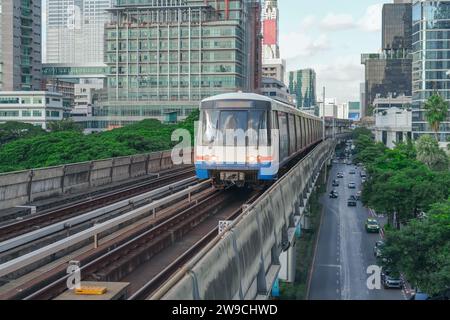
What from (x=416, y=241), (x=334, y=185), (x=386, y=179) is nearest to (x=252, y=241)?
(x=416, y=241)

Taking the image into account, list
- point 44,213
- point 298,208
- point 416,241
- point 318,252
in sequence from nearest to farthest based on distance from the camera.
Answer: point 44,213, point 298,208, point 416,241, point 318,252

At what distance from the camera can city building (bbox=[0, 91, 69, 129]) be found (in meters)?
93.3

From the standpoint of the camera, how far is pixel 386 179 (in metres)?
44.7

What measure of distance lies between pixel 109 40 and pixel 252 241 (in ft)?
305

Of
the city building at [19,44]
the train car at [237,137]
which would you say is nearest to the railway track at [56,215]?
the train car at [237,137]

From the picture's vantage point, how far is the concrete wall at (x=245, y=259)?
7.76 metres

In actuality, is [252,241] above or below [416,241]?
above

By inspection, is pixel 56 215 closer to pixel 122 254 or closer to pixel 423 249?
pixel 122 254

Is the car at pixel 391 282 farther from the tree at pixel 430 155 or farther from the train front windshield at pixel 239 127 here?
the tree at pixel 430 155

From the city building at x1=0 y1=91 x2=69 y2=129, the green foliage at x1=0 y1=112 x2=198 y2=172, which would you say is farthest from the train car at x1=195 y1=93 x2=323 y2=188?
the city building at x1=0 y1=91 x2=69 y2=129

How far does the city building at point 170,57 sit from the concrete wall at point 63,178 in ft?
213

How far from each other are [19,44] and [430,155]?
80500mm

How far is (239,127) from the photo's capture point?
64.2 ft

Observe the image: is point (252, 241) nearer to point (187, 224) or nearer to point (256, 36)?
point (187, 224)
